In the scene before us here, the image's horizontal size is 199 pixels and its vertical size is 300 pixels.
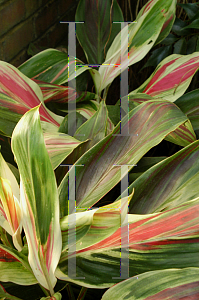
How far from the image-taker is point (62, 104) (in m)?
0.84

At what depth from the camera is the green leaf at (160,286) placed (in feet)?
1.05

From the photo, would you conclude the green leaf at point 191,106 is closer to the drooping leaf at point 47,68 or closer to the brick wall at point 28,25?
the drooping leaf at point 47,68

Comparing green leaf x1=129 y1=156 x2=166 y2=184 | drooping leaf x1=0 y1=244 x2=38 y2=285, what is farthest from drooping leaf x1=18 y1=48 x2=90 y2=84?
drooping leaf x1=0 y1=244 x2=38 y2=285

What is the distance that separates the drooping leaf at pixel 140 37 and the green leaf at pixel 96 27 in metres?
0.11

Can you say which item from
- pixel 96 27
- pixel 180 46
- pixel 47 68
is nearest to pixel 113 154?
pixel 47 68

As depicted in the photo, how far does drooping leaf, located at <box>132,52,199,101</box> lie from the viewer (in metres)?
0.73

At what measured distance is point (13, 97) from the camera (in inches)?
24.2

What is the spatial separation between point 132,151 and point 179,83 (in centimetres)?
35

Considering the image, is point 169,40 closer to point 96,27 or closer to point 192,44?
point 192,44

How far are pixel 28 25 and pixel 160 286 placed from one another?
3.13 ft

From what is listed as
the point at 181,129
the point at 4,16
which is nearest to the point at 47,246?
the point at 181,129

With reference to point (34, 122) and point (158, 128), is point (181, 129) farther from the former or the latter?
point (34, 122)

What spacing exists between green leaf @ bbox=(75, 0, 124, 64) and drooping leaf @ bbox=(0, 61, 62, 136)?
0.35 meters

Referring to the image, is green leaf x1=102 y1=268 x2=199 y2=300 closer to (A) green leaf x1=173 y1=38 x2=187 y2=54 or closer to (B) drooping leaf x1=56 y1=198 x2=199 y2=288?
(B) drooping leaf x1=56 y1=198 x2=199 y2=288
